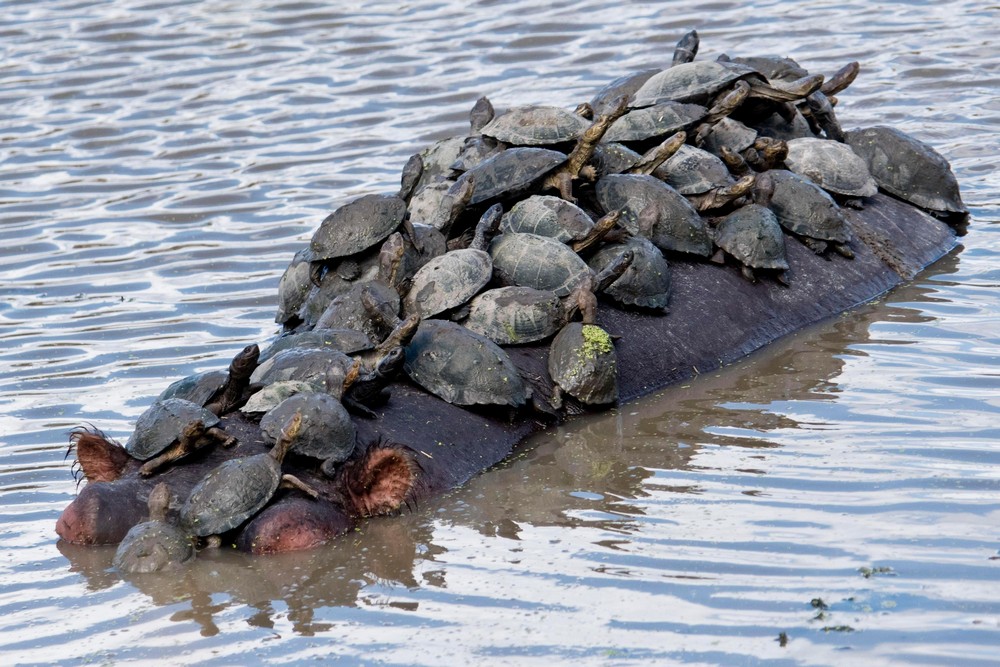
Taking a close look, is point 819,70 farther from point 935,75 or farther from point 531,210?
point 531,210

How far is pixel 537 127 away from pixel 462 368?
2.13m

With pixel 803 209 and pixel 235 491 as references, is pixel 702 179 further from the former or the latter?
pixel 235 491

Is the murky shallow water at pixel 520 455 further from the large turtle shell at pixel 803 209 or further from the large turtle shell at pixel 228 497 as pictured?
the large turtle shell at pixel 803 209

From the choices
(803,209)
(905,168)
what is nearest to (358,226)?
(803,209)

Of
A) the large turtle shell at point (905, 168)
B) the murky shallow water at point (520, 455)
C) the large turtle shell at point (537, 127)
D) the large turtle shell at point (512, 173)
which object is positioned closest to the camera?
the murky shallow water at point (520, 455)

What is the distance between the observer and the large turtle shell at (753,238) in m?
8.11

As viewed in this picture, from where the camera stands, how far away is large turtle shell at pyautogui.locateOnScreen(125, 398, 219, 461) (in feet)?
20.1

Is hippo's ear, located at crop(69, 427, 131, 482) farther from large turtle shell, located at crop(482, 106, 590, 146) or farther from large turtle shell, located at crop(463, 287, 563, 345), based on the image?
large turtle shell, located at crop(482, 106, 590, 146)

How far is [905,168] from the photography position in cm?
975

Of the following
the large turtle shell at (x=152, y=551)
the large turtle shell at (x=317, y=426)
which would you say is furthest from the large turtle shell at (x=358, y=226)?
the large turtle shell at (x=152, y=551)

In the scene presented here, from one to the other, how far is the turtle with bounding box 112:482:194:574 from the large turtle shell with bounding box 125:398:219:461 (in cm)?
30

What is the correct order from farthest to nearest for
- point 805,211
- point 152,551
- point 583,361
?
point 805,211
point 583,361
point 152,551

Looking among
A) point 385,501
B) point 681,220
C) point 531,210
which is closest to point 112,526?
point 385,501

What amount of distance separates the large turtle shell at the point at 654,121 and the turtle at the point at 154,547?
4009mm
